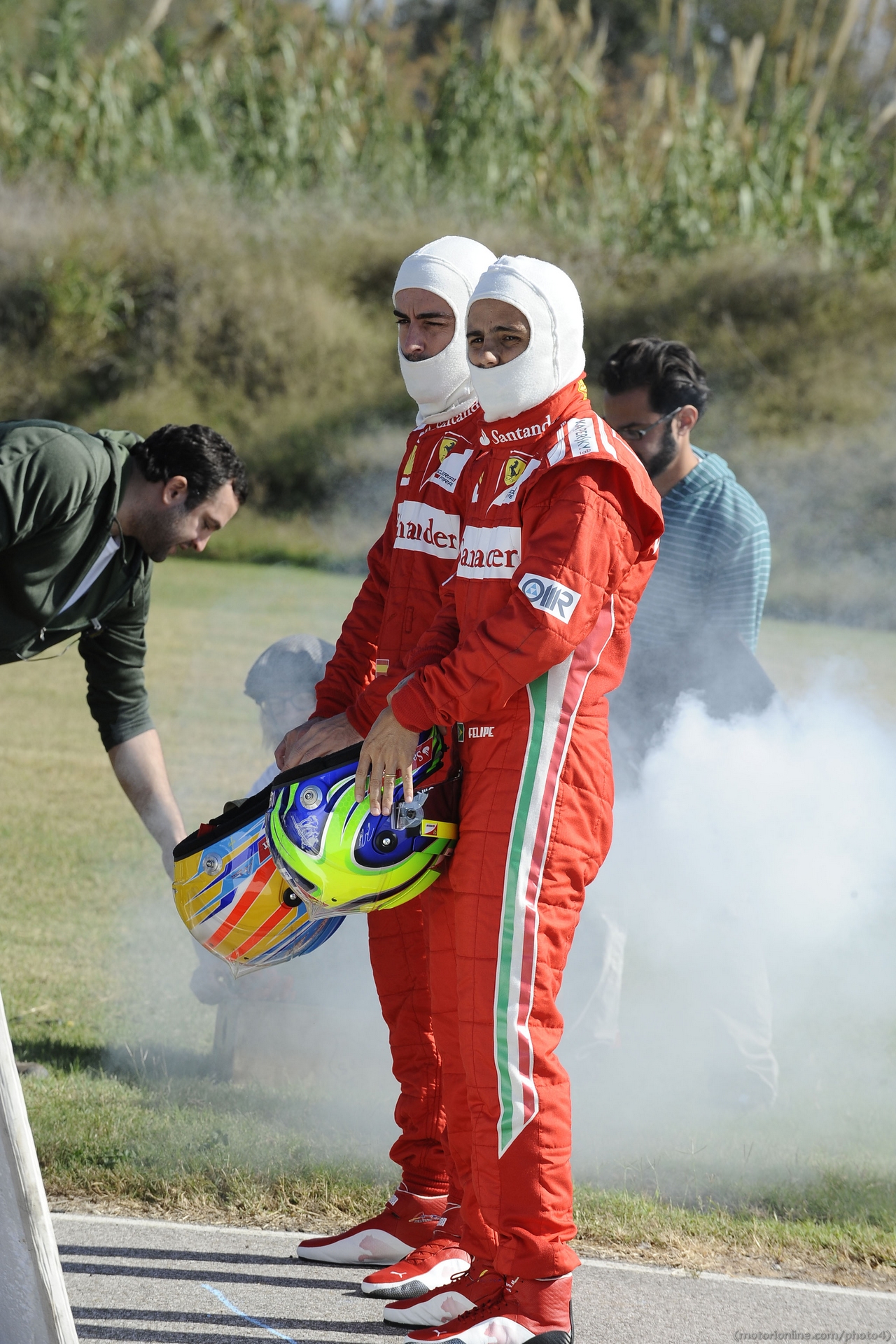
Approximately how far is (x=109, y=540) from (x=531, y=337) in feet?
4.57

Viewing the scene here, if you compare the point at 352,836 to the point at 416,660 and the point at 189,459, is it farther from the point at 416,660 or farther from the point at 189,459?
the point at 189,459

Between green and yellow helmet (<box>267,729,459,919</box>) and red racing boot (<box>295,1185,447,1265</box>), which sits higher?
green and yellow helmet (<box>267,729,459,919</box>)

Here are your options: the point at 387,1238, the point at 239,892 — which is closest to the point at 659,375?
the point at 239,892

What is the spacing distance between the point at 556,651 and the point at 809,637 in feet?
20.6

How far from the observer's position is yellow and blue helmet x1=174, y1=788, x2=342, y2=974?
2559 mm

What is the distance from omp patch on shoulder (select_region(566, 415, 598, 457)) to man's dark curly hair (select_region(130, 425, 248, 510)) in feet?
4.07

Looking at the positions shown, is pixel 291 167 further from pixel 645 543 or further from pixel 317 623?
pixel 645 543

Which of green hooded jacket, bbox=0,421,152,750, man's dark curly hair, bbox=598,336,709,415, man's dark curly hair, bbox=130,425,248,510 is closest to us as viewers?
green hooded jacket, bbox=0,421,152,750

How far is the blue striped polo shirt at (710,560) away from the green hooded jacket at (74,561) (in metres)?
1.47

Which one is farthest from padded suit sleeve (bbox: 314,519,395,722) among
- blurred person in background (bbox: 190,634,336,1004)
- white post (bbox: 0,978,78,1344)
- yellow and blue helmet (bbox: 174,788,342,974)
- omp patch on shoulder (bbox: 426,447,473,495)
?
white post (bbox: 0,978,78,1344)

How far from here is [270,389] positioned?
1504 cm

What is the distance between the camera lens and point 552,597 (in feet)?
Result: 7.50

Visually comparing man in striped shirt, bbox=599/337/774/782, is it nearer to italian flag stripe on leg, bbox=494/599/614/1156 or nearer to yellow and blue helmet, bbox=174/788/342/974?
italian flag stripe on leg, bbox=494/599/614/1156

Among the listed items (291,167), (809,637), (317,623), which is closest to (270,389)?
(291,167)
